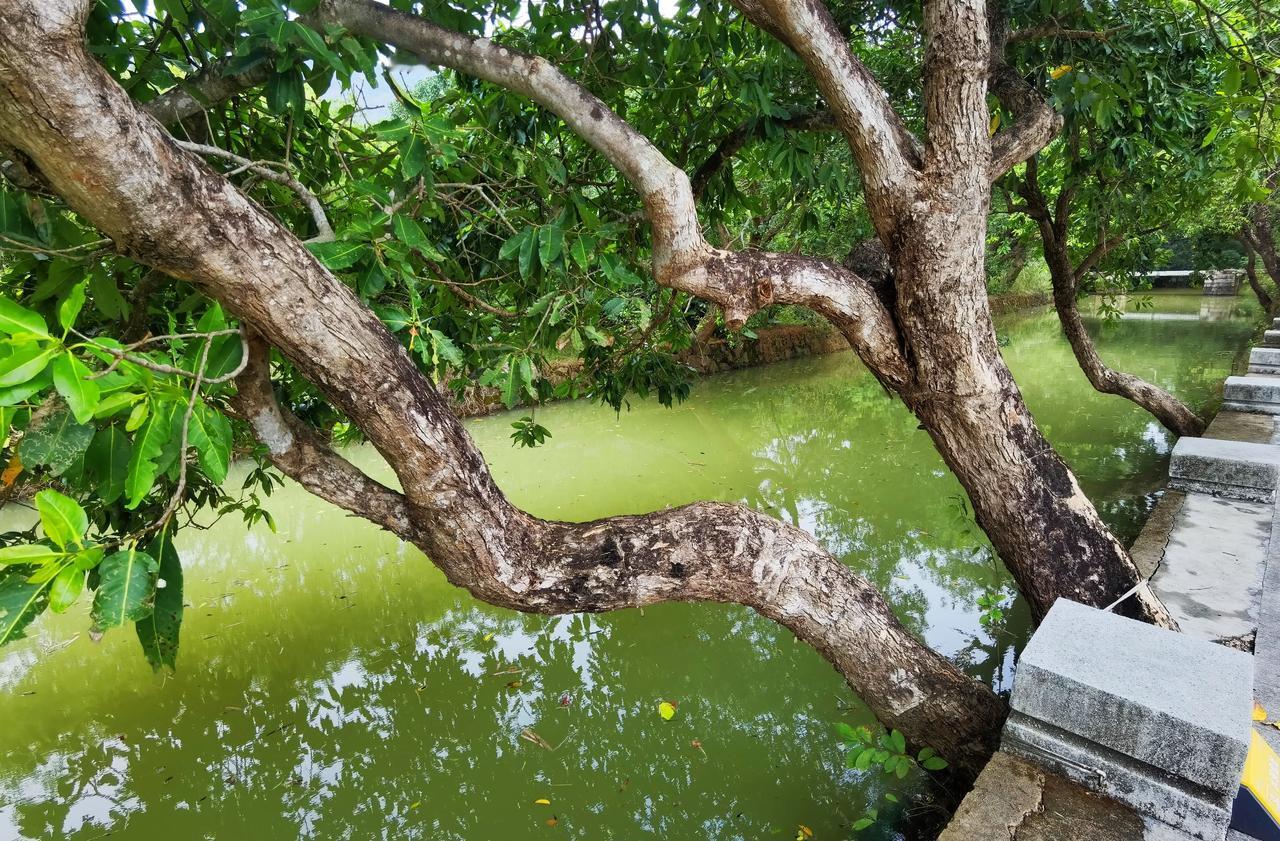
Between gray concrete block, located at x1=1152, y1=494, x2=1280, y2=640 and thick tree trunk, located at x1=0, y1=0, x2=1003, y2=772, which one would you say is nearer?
→ thick tree trunk, located at x1=0, y1=0, x2=1003, y2=772

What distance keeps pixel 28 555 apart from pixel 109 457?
9.8 inches

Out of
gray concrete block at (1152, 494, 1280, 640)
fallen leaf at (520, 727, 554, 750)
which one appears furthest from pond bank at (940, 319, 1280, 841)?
fallen leaf at (520, 727, 554, 750)

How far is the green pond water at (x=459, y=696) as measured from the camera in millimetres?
2512

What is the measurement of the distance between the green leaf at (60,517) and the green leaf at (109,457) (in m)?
0.13

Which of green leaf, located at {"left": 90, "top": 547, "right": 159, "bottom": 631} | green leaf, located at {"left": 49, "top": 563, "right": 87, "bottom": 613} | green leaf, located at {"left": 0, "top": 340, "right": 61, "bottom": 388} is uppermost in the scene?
green leaf, located at {"left": 0, "top": 340, "right": 61, "bottom": 388}

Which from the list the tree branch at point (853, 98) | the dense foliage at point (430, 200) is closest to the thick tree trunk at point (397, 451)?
the dense foliage at point (430, 200)

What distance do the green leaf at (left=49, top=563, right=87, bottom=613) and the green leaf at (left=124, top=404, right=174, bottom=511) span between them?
114 millimetres

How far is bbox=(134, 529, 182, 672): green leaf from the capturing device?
116 centimetres

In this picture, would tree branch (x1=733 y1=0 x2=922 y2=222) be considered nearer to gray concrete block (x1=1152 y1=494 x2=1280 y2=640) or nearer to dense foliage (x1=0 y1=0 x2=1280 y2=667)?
dense foliage (x1=0 y1=0 x2=1280 y2=667)

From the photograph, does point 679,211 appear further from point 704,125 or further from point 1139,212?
point 1139,212

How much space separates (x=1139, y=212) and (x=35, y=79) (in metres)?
5.79

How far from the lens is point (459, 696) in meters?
3.17

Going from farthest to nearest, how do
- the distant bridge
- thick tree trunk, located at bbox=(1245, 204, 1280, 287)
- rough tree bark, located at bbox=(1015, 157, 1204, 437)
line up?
the distant bridge, thick tree trunk, located at bbox=(1245, 204, 1280, 287), rough tree bark, located at bbox=(1015, 157, 1204, 437)

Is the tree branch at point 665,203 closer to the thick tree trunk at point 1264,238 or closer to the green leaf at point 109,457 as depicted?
the green leaf at point 109,457
